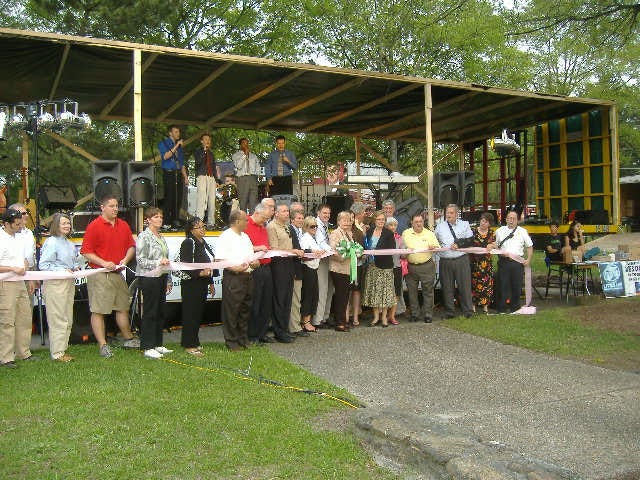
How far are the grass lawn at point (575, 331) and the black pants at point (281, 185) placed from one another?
531 centimetres

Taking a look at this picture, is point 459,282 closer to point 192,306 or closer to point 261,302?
point 261,302

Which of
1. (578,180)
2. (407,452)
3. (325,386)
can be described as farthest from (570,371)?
(578,180)

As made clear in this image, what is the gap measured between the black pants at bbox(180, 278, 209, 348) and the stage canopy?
3.53 meters

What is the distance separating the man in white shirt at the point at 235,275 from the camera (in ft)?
26.2

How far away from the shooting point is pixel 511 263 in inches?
435

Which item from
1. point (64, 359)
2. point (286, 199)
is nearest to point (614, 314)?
point (286, 199)

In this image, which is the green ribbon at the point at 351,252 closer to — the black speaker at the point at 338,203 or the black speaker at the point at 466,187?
the black speaker at the point at 466,187

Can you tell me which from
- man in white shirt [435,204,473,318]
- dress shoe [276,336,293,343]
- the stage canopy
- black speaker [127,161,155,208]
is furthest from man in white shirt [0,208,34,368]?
man in white shirt [435,204,473,318]

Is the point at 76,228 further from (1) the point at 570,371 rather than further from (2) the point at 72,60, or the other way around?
(1) the point at 570,371

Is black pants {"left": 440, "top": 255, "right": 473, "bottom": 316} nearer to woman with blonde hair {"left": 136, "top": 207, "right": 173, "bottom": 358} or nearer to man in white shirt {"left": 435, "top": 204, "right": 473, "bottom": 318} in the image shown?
man in white shirt {"left": 435, "top": 204, "right": 473, "bottom": 318}

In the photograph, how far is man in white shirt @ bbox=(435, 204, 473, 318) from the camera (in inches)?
419

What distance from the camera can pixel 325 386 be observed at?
6.48m

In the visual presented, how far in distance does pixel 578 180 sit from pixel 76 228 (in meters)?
11.3

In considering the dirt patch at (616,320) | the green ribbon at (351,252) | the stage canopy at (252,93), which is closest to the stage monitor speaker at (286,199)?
the stage canopy at (252,93)
